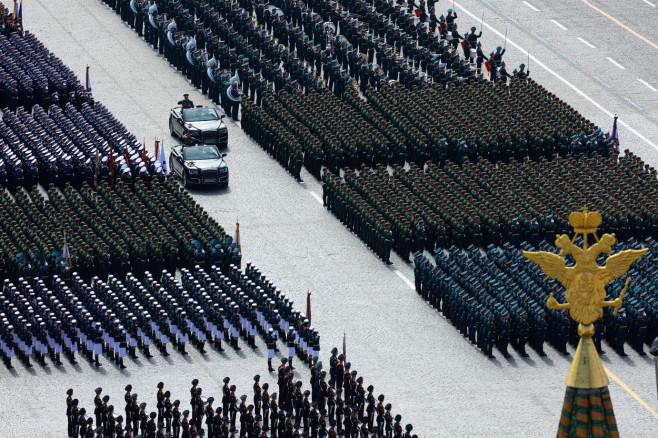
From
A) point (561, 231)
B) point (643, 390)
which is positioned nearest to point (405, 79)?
point (561, 231)

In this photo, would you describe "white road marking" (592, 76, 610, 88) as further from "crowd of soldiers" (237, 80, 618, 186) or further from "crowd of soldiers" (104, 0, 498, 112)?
"crowd of soldiers" (237, 80, 618, 186)

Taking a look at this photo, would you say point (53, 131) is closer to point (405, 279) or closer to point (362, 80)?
point (362, 80)

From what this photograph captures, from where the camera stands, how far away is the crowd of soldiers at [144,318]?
3891 cm

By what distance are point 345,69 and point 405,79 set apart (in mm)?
3218

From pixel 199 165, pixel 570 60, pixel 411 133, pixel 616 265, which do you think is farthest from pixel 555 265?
pixel 570 60

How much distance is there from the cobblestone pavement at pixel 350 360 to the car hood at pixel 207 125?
113 cm

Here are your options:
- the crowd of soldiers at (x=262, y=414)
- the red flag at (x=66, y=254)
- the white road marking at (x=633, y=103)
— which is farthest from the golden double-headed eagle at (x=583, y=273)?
the white road marking at (x=633, y=103)

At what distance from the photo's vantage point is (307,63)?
6250 centimetres

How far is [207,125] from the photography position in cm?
5481

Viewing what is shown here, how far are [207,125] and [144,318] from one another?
52.8 feet

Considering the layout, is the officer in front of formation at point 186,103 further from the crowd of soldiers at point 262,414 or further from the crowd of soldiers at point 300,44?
the crowd of soldiers at point 262,414

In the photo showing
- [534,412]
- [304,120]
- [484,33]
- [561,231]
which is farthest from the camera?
[484,33]

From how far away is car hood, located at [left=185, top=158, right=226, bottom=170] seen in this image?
5162cm

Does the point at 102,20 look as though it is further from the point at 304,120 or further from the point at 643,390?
the point at 643,390
